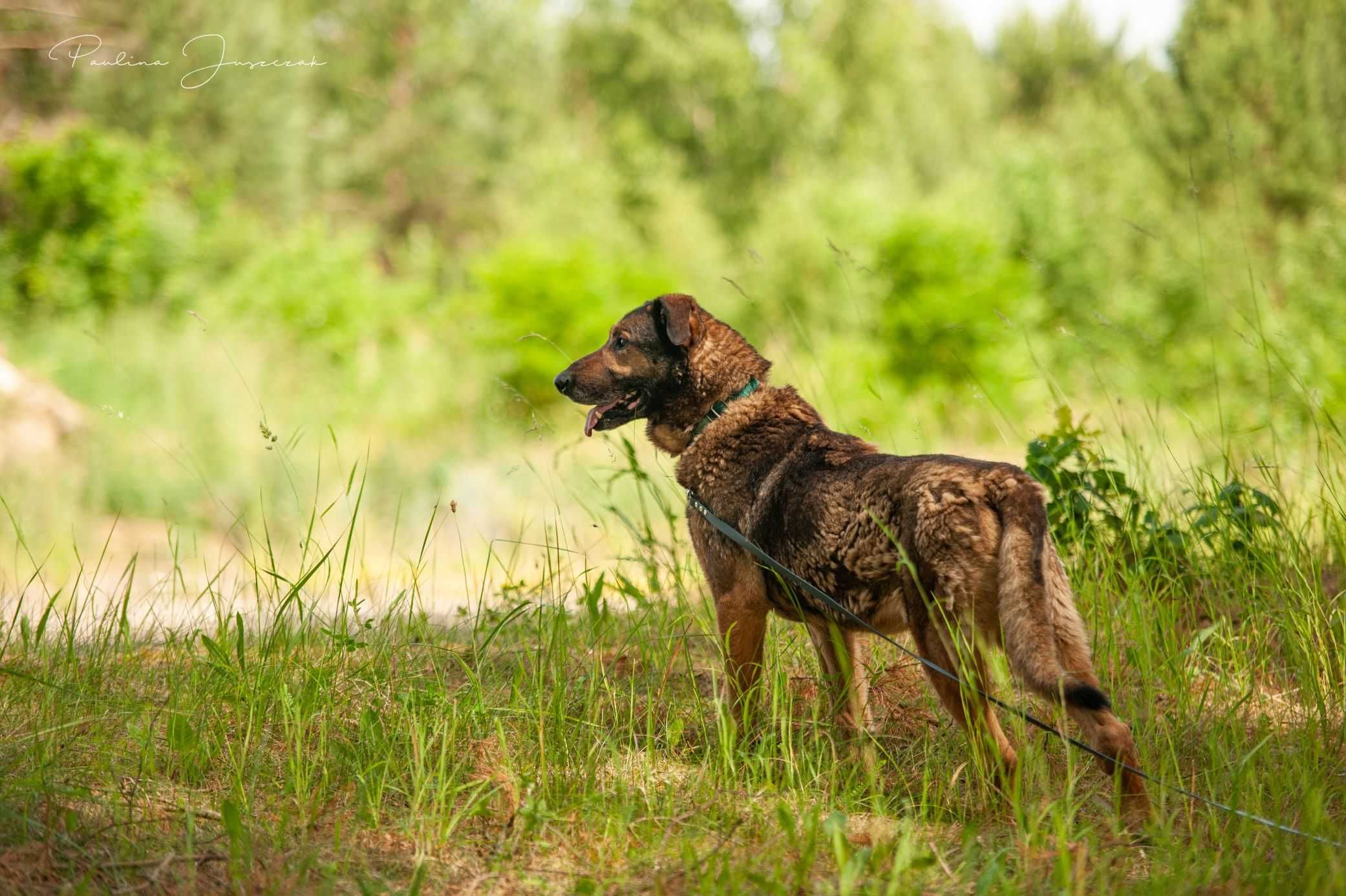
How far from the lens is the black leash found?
2.78 metres

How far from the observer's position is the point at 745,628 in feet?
12.6

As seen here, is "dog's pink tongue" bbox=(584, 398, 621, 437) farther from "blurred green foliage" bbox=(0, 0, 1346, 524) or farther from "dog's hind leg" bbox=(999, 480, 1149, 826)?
"dog's hind leg" bbox=(999, 480, 1149, 826)

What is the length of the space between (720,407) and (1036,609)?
5.42 ft

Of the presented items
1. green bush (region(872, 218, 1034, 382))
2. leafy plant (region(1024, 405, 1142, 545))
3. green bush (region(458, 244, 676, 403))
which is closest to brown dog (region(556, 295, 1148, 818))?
leafy plant (region(1024, 405, 1142, 545))

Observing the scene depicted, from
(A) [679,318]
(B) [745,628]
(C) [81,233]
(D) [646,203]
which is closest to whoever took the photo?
(B) [745,628]

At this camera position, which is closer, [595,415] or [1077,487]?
[595,415]

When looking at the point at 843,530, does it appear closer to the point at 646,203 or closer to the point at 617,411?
the point at 617,411

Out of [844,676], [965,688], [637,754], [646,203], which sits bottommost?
[637,754]

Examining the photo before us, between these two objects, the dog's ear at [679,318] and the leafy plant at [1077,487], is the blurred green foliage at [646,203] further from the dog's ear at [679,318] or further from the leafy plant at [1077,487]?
the dog's ear at [679,318]

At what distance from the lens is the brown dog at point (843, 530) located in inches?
121

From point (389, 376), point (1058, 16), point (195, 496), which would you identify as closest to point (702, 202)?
point (389, 376)

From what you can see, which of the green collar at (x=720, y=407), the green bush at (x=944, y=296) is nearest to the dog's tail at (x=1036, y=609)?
the green collar at (x=720, y=407)

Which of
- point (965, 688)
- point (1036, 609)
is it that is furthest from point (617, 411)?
point (1036, 609)

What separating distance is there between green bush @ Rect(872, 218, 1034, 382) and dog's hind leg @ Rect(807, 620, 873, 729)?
54.5ft
